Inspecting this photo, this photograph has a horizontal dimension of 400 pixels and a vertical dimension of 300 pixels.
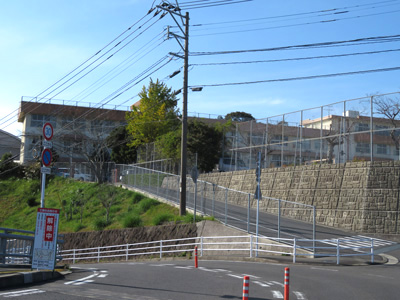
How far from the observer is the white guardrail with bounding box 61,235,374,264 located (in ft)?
63.2

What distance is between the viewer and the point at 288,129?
35875 mm

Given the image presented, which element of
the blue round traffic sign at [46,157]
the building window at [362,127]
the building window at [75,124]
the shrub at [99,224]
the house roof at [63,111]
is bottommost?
the shrub at [99,224]

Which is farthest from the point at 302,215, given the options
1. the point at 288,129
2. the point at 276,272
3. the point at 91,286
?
the point at 91,286

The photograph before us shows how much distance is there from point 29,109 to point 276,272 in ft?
182

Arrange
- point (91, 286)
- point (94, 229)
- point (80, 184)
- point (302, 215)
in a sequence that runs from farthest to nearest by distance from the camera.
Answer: point (80, 184), point (94, 229), point (302, 215), point (91, 286)

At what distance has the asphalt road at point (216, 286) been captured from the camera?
30.8ft

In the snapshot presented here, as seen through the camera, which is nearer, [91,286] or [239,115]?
[91,286]

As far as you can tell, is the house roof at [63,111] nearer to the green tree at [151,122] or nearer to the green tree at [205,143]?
the green tree at [151,122]

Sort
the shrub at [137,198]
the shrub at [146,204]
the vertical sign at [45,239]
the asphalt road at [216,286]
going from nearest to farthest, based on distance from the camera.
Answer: the asphalt road at [216,286], the vertical sign at [45,239], the shrub at [146,204], the shrub at [137,198]

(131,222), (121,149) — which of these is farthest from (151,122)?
(131,222)

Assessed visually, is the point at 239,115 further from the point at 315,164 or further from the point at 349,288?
the point at 349,288

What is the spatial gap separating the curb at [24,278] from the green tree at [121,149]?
4558 centimetres

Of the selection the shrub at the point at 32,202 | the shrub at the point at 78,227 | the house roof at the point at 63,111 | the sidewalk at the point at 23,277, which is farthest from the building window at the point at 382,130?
the house roof at the point at 63,111

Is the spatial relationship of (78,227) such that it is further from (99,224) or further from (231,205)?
(231,205)
